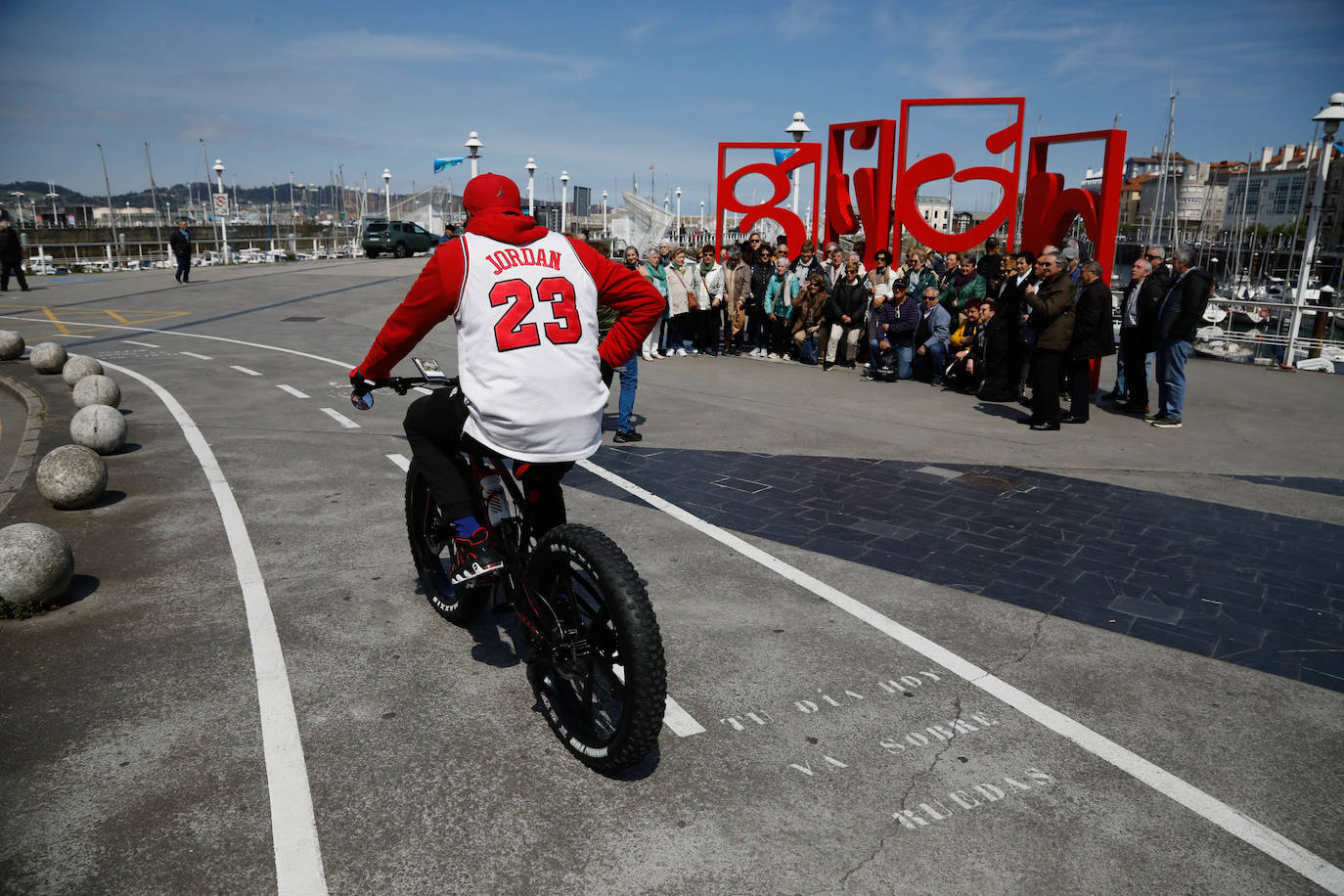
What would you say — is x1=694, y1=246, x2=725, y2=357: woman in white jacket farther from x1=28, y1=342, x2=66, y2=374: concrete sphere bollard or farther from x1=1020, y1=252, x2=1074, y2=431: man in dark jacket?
x1=28, y1=342, x2=66, y2=374: concrete sphere bollard

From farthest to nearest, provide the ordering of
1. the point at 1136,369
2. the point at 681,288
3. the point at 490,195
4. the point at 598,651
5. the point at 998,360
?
the point at 681,288 < the point at 998,360 < the point at 1136,369 < the point at 490,195 < the point at 598,651

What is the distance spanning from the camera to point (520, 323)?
325cm

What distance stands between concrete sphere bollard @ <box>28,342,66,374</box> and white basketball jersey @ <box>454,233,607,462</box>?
11318 millimetres

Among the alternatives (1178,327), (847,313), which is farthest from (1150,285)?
(847,313)

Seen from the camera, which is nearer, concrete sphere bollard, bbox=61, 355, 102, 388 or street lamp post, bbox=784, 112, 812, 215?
concrete sphere bollard, bbox=61, 355, 102, 388

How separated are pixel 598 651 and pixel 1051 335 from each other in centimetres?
819

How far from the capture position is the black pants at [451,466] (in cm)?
362

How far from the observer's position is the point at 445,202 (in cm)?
5653

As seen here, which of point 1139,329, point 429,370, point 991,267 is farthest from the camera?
point 991,267

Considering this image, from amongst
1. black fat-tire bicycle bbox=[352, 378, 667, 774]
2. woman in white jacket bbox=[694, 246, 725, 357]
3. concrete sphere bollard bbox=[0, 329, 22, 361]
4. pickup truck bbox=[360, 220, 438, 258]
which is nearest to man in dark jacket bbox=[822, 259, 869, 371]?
woman in white jacket bbox=[694, 246, 725, 357]

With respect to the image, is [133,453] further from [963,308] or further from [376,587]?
[963,308]

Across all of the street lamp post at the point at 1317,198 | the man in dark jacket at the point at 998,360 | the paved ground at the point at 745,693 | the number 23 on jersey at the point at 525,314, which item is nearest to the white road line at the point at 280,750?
the paved ground at the point at 745,693

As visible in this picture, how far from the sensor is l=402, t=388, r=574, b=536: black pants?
3.62m

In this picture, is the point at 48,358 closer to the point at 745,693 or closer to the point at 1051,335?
the point at 745,693
